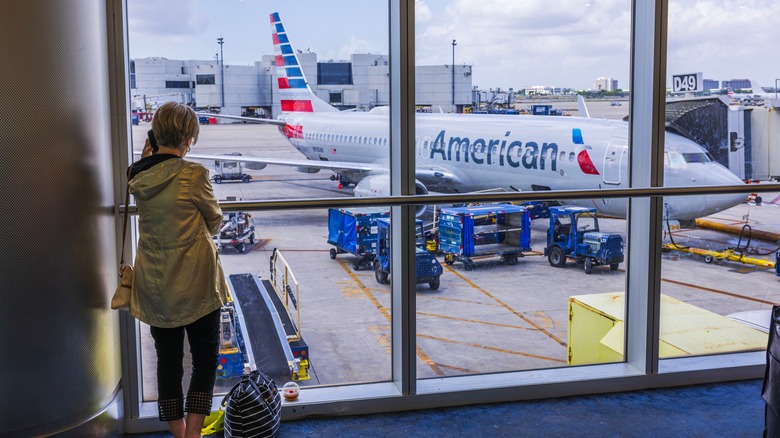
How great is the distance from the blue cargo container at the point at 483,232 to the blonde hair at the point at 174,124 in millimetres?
4338

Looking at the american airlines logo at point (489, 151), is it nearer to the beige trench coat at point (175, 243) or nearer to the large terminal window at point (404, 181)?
the large terminal window at point (404, 181)

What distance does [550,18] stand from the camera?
441 centimetres

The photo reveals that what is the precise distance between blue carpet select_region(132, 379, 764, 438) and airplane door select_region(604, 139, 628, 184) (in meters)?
6.28

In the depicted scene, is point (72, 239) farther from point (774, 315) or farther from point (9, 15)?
point (774, 315)

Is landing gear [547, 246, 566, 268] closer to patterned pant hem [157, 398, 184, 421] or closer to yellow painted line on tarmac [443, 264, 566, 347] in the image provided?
yellow painted line on tarmac [443, 264, 566, 347]

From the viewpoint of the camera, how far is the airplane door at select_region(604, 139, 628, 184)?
890 cm

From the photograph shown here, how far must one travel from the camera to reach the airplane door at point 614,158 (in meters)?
8.90

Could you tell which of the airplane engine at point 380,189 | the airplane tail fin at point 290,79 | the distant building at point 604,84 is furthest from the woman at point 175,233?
the distant building at point 604,84

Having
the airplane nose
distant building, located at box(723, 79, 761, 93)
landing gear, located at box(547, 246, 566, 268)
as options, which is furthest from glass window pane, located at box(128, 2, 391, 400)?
landing gear, located at box(547, 246, 566, 268)

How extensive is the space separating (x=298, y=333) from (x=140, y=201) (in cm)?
243

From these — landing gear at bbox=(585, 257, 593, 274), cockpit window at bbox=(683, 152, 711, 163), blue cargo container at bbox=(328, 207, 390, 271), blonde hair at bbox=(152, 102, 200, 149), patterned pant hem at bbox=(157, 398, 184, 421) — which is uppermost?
blonde hair at bbox=(152, 102, 200, 149)

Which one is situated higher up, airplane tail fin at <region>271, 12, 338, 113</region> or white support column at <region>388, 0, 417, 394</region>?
airplane tail fin at <region>271, 12, 338, 113</region>

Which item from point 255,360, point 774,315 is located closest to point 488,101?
point 255,360

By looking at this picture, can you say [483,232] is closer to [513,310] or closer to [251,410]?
→ [513,310]
